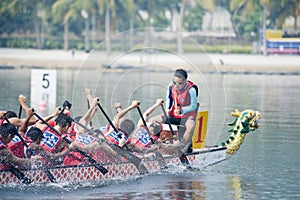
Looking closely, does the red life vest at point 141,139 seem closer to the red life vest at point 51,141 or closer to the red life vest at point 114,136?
the red life vest at point 114,136

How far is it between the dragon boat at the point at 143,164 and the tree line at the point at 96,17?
4859cm

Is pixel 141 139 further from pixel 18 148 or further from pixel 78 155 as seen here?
pixel 18 148

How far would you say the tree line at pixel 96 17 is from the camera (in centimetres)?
7336

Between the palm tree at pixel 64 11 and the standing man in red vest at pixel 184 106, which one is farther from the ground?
the palm tree at pixel 64 11

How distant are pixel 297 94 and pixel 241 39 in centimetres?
4599

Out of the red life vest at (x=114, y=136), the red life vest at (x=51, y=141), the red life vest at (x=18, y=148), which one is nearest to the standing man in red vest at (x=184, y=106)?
the red life vest at (x=114, y=136)

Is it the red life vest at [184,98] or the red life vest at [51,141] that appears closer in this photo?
the red life vest at [51,141]

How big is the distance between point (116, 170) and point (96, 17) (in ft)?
229

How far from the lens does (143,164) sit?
1612 centimetres

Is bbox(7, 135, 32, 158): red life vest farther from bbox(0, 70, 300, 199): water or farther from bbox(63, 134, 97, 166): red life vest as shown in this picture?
bbox(63, 134, 97, 166): red life vest

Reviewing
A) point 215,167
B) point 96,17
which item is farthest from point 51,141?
point 96,17

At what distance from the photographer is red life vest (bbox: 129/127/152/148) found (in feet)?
53.7

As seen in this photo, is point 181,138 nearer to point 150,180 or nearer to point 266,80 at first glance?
point 150,180

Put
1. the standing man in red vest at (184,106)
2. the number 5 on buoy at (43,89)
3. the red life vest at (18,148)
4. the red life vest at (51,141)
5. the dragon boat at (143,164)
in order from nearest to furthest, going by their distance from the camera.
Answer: the dragon boat at (143,164)
the red life vest at (18,148)
the red life vest at (51,141)
the standing man in red vest at (184,106)
the number 5 on buoy at (43,89)
